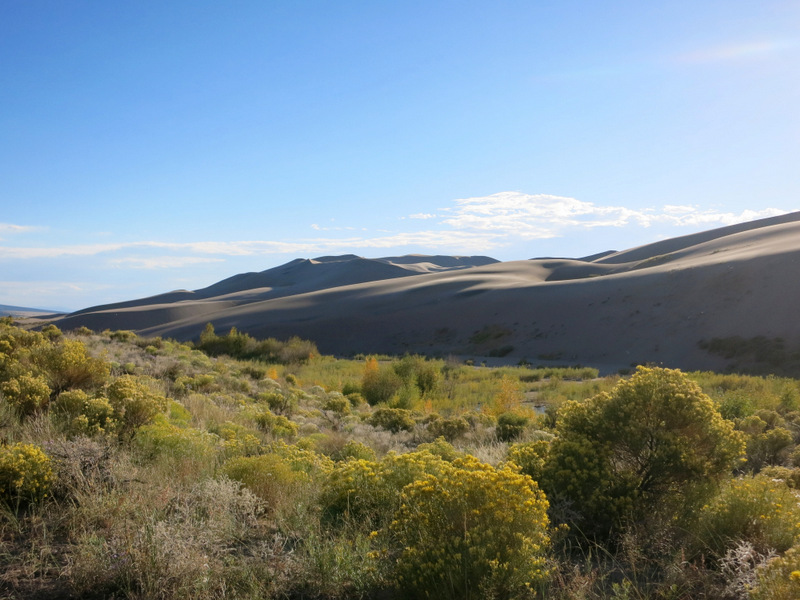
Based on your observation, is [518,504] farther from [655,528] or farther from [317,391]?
[317,391]

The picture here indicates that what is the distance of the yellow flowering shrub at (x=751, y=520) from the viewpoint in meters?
3.81

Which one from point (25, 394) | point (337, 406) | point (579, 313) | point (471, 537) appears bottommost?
point (579, 313)

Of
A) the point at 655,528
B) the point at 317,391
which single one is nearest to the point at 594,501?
the point at 655,528

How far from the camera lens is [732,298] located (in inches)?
1280

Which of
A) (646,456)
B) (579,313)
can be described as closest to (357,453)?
(646,456)

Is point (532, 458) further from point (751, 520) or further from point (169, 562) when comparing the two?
point (169, 562)

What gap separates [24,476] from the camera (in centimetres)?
416

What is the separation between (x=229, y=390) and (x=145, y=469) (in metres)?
8.42

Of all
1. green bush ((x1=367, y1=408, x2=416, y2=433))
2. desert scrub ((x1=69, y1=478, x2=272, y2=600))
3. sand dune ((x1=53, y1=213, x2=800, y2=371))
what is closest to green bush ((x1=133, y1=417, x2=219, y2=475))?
desert scrub ((x1=69, y1=478, x2=272, y2=600))

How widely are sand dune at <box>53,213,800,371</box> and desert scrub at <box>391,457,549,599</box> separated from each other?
27.6m

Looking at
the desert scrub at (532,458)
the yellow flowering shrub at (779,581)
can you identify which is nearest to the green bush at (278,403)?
the desert scrub at (532,458)

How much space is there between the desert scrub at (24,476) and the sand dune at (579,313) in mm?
28625

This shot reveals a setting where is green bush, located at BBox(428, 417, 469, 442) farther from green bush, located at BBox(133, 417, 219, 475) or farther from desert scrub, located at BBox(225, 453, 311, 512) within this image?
desert scrub, located at BBox(225, 453, 311, 512)

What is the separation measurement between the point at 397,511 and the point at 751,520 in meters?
2.65
